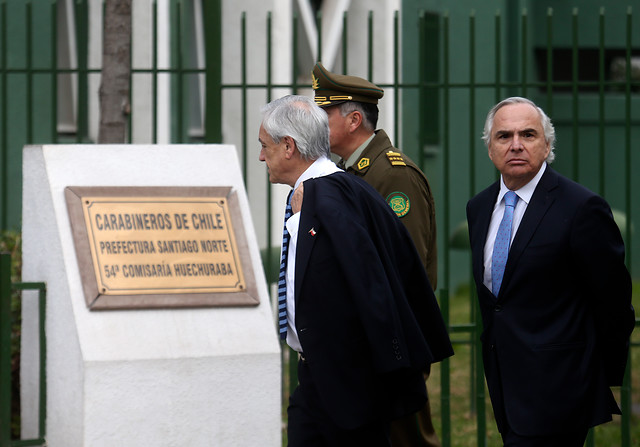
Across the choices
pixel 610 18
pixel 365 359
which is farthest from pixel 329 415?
pixel 610 18

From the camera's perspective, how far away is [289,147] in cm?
352

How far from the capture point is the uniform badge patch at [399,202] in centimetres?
418

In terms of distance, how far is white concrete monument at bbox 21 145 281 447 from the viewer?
4.39 m

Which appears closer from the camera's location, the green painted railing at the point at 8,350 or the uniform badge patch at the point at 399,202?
the uniform badge patch at the point at 399,202

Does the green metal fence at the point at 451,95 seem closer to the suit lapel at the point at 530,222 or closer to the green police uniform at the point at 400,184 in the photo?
the green police uniform at the point at 400,184

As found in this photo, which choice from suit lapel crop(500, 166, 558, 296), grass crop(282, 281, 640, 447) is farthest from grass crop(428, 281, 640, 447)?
suit lapel crop(500, 166, 558, 296)

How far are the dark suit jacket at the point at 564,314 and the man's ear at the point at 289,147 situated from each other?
798 mm

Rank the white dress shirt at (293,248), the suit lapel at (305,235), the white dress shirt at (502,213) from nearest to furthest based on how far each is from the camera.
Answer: the suit lapel at (305,235) < the white dress shirt at (293,248) < the white dress shirt at (502,213)

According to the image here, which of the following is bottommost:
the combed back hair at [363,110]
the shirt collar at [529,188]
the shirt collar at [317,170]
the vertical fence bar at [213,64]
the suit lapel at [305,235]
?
the suit lapel at [305,235]

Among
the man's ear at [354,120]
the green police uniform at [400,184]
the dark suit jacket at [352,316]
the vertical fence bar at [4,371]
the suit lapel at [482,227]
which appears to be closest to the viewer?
the dark suit jacket at [352,316]

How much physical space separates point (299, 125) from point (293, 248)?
408 mm

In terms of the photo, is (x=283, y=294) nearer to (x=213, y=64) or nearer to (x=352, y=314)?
(x=352, y=314)

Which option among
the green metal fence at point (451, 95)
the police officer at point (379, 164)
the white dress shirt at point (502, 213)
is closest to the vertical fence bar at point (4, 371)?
the police officer at point (379, 164)

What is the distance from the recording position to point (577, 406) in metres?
3.46
